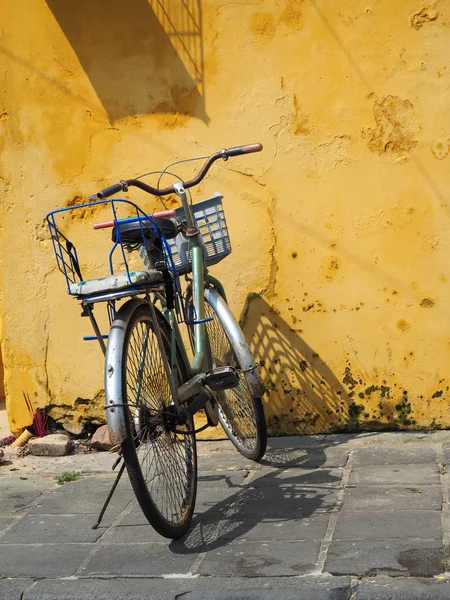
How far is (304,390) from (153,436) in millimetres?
1751

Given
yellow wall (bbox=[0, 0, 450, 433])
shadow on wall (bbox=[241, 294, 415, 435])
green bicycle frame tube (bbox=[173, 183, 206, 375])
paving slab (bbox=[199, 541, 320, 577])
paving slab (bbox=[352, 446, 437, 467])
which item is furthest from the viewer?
shadow on wall (bbox=[241, 294, 415, 435])

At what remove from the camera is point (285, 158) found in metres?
5.18

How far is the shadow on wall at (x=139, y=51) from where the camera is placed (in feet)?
17.1

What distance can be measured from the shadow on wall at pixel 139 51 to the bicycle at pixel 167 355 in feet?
3.17

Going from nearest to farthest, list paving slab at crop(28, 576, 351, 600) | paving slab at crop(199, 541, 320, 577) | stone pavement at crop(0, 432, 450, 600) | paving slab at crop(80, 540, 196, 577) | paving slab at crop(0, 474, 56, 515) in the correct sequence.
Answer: paving slab at crop(28, 576, 351, 600)
stone pavement at crop(0, 432, 450, 600)
paving slab at crop(199, 541, 320, 577)
paving slab at crop(80, 540, 196, 577)
paving slab at crop(0, 474, 56, 515)

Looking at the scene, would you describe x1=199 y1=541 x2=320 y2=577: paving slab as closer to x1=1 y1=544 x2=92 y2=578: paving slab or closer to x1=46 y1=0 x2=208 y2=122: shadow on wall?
x1=1 y1=544 x2=92 y2=578: paving slab

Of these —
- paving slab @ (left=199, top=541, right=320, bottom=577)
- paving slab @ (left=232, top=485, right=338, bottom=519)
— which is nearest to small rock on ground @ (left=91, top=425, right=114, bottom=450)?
paving slab @ (left=232, top=485, right=338, bottom=519)

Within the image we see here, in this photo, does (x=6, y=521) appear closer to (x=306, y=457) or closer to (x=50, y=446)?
(x=50, y=446)

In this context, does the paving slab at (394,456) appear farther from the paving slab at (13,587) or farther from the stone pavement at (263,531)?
the paving slab at (13,587)

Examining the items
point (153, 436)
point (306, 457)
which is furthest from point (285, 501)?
point (153, 436)

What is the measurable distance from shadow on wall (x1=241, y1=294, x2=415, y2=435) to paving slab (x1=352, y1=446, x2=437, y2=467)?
1.06ft

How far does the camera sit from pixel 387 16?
4969 mm

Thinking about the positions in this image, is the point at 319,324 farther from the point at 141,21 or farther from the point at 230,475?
the point at 141,21

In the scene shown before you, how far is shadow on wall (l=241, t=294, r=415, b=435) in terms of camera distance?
520 cm
